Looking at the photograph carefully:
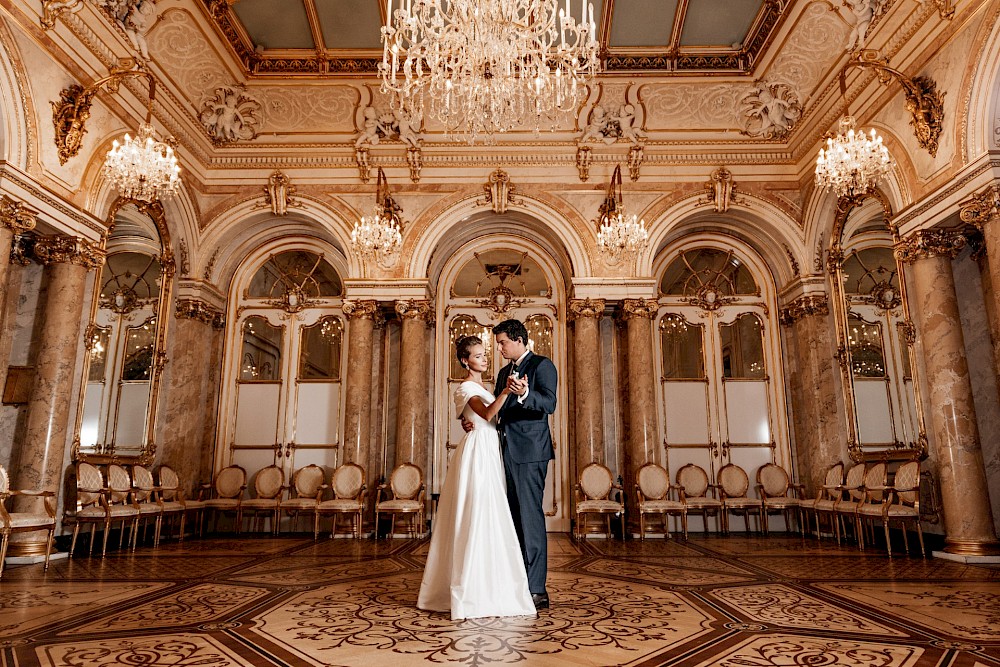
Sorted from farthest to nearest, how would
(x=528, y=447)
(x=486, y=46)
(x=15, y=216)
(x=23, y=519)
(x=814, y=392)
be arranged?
1. (x=814, y=392)
2. (x=15, y=216)
3. (x=23, y=519)
4. (x=486, y=46)
5. (x=528, y=447)

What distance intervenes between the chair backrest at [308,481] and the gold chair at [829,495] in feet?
23.2

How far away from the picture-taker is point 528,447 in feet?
12.9

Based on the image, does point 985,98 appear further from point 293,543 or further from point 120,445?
point 120,445

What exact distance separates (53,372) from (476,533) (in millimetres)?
5541

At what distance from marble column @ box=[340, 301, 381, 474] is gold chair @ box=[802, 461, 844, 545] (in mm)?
6320

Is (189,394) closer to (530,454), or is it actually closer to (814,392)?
(530,454)

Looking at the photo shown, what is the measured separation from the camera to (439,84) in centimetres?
558

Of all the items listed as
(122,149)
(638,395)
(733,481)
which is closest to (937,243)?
(638,395)

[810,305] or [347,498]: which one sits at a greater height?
[810,305]

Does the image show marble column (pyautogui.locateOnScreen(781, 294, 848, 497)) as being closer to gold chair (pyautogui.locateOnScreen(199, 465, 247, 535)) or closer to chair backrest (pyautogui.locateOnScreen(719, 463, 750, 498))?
chair backrest (pyautogui.locateOnScreen(719, 463, 750, 498))

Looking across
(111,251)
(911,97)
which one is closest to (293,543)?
(111,251)

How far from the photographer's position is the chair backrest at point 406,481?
8.86m

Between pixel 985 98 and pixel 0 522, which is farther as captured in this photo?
pixel 985 98

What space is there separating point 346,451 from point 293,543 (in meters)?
1.59
